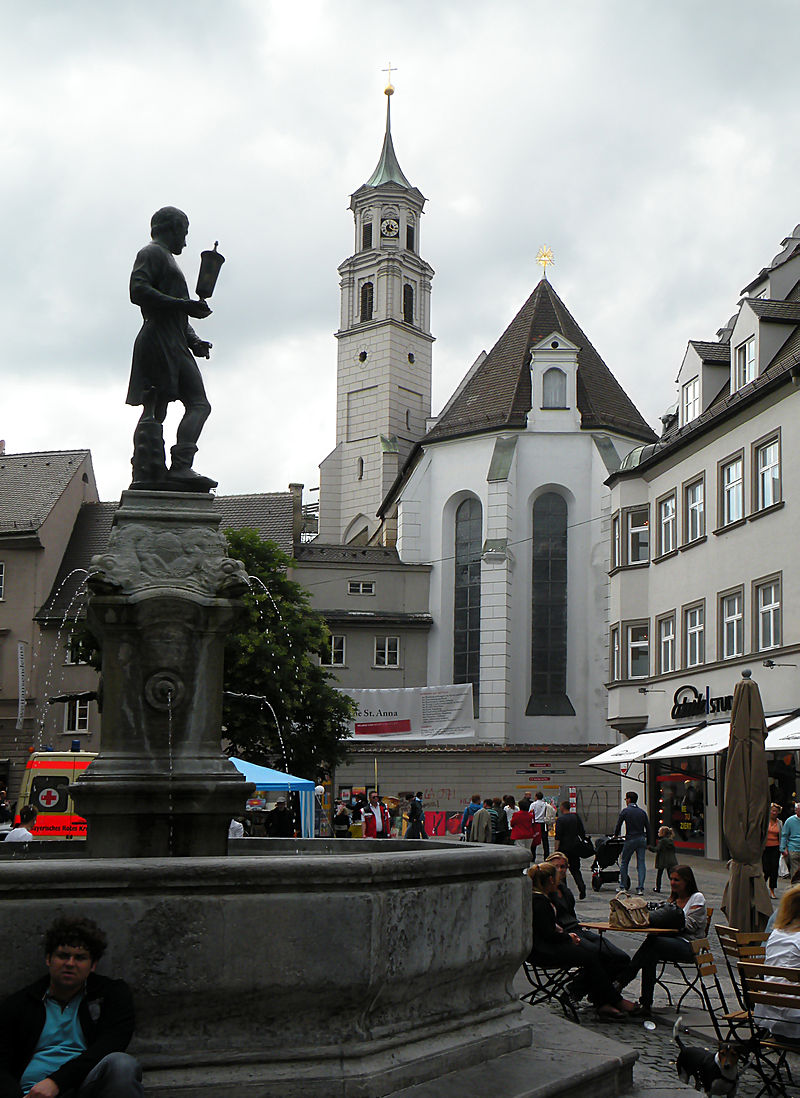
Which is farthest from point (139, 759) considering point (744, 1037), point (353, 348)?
point (353, 348)

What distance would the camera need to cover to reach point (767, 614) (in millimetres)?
27312

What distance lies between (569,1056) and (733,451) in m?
24.4

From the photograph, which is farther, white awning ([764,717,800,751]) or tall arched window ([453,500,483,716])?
tall arched window ([453,500,483,716])

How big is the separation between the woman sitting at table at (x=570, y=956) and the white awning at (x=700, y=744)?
52.1 feet

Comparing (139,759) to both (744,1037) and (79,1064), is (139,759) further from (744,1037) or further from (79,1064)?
(744,1037)

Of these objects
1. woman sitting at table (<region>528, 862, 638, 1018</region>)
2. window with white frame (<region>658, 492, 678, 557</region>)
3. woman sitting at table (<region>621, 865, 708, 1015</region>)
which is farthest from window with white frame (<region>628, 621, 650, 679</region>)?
woman sitting at table (<region>528, 862, 638, 1018</region>)

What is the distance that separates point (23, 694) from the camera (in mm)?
45969

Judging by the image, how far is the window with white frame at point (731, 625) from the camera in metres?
28.7

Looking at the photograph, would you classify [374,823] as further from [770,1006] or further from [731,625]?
[770,1006]

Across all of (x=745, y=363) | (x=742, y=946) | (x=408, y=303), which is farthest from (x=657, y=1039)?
(x=408, y=303)

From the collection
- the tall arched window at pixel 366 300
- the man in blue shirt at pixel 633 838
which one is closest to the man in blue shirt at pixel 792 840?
the man in blue shirt at pixel 633 838

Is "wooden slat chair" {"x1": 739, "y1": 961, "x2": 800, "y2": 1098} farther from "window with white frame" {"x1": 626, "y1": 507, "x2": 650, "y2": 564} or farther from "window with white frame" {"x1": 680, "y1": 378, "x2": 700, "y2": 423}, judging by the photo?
"window with white frame" {"x1": 626, "y1": 507, "x2": 650, "y2": 564}

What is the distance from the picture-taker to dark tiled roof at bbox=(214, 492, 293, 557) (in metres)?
54.4

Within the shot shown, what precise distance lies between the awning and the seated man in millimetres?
24964
